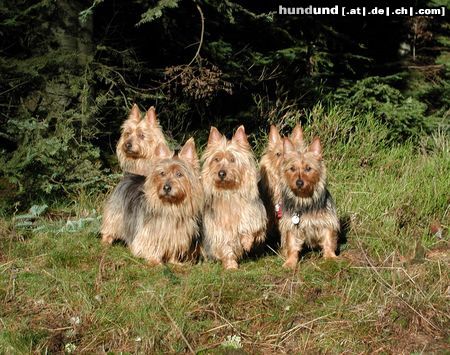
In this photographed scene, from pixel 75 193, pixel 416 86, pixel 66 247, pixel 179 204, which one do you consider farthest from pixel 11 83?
pixel 416 86

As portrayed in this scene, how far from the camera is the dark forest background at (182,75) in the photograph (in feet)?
27.1

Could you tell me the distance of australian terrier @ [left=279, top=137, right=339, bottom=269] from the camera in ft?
20.3

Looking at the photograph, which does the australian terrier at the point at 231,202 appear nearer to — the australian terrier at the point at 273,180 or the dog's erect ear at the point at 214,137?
the dog's erect ear at the point at 214,137

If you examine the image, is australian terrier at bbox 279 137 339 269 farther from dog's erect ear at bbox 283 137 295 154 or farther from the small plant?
the small plant

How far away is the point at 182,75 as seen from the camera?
339 inches

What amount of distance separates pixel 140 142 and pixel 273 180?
138cm

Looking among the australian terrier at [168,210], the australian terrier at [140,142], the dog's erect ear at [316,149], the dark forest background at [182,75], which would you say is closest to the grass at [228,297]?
the australian terrier at [168,210]

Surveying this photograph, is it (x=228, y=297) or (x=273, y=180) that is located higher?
(x=273, y=180)

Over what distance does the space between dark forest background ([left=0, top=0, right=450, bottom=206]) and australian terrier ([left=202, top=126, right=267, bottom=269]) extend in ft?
6.56

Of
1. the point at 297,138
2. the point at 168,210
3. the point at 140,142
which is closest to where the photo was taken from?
the point at 168,210

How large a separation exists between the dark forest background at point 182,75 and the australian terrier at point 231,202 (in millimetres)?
1998

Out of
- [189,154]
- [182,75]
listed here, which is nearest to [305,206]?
[189,154]

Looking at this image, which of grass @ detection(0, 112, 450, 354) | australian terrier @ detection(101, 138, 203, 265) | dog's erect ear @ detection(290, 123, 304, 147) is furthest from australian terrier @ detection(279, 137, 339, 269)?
australian terrier @ detection(101, 138, 203, 265)

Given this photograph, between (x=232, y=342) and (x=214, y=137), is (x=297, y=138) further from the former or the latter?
(x=232, y=342)
